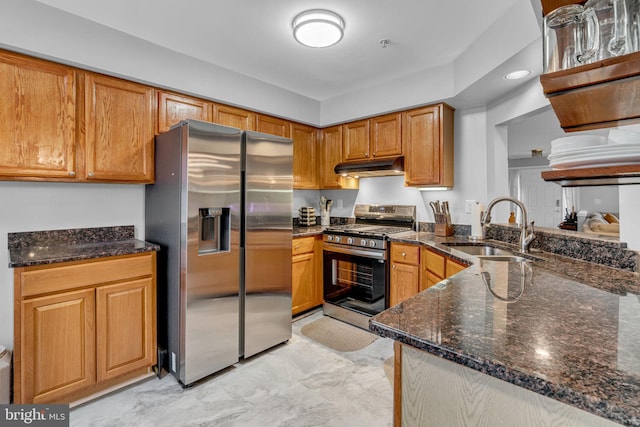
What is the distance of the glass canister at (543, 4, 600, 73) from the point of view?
765mm

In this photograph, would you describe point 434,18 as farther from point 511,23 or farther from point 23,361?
point 23,361

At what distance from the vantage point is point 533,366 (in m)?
0.60

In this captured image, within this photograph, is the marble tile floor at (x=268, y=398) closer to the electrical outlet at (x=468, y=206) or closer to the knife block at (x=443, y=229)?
the knife block at (x=443, y=229)

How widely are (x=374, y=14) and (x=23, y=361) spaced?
9.73ft

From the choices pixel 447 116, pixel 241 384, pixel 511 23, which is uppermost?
pixel 511 23

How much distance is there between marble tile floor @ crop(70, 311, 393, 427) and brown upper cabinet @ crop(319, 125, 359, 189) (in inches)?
79.2

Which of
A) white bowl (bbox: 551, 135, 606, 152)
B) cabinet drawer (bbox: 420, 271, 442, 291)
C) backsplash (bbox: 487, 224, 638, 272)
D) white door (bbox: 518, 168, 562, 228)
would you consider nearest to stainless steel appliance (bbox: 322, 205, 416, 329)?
cabinet drawer (bbox: 420, 271, 442, 291)

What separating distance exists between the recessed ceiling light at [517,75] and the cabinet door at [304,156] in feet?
7.03

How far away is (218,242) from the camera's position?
7.61ft

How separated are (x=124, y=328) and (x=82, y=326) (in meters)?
0.24

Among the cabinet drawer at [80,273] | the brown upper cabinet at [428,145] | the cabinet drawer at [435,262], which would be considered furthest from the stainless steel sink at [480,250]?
the cabinet drawer at [80,273]

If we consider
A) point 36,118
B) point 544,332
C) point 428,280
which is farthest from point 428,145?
point 36,118

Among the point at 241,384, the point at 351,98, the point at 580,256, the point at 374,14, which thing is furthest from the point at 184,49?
the point at 580,256

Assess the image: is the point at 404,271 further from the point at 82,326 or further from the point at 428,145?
the point at 82,326
